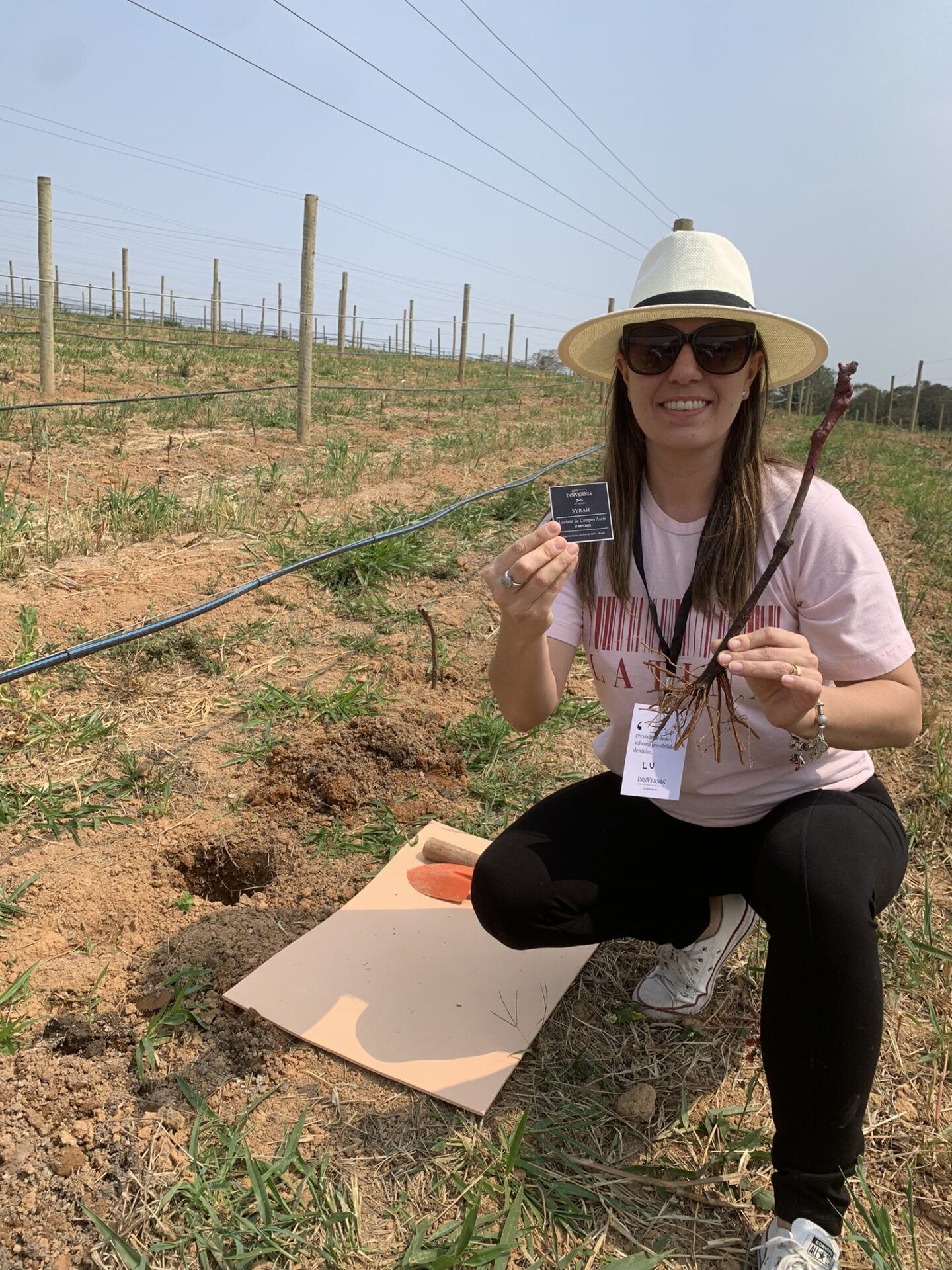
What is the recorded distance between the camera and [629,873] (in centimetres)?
171

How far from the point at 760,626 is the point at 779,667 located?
0.34 m

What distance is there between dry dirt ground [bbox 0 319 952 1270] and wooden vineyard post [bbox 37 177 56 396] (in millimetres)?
4290

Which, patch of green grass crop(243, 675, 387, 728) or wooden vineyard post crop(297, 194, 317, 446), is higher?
wooden vineyard post crop(297, 194, 317, 446)

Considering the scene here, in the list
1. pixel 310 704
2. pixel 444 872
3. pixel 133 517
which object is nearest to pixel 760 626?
pixel 444 872

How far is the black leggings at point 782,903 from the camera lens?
1285 millimetres

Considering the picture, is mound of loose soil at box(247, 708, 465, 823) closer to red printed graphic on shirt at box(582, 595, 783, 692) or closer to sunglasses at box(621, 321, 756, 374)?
red printed graphic on shirt at box(582, 595, 783, 692)

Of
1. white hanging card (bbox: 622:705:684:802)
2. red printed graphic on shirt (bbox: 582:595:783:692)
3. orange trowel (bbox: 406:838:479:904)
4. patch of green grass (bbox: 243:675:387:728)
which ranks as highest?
red printed graphic on shirt (bbox: 582:595:783:692)

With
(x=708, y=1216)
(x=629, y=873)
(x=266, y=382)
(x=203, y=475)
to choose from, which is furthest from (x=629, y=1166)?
(x=266, y=382)

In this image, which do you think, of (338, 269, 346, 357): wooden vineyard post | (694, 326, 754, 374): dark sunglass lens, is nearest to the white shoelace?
(694, 326, 754, 374): dark sunglass lens

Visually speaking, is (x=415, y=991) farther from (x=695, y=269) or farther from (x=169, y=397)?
(x=169, y=397)

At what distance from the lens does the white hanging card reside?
154 centimetres

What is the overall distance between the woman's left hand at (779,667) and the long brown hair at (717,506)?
1.01 ft

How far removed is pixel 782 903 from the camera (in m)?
1.37

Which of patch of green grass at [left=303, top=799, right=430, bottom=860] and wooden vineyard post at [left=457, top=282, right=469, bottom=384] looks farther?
wooden vineyard post at [left=457, top=282, right=469, bottom=384]
